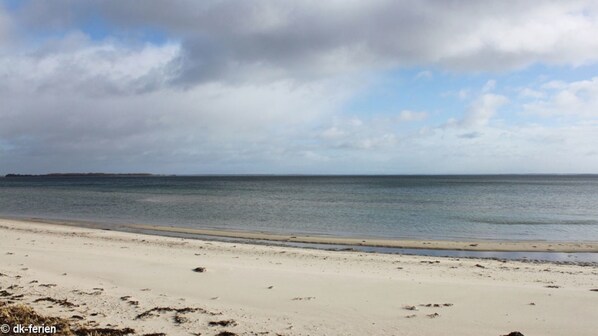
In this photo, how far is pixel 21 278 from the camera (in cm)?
1058

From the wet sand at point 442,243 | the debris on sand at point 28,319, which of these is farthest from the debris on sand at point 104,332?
the wet sand at point 442,243

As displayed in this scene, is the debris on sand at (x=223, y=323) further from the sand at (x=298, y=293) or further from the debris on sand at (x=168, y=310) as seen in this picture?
the debris on sand at (x=168, y=310)

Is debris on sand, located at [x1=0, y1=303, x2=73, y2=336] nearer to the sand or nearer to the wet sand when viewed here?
the sand

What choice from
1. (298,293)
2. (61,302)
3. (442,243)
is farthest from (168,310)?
(442,243)

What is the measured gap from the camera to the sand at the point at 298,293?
24.9 ft

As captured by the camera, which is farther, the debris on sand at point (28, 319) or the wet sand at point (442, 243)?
the wet sand at point (442, 243)

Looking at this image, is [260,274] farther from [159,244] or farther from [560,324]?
[159,244]

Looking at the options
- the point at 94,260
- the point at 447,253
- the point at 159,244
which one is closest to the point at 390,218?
the point at 447,253

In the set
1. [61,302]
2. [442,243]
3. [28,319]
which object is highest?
[28,319]

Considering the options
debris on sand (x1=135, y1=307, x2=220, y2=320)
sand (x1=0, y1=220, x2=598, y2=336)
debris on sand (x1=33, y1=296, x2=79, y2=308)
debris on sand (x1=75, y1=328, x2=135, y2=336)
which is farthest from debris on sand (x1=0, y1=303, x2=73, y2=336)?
debris on sand (x1=135, y1=307, x2=220, y2=320)

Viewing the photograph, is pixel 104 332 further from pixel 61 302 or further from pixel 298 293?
pixel 298 293

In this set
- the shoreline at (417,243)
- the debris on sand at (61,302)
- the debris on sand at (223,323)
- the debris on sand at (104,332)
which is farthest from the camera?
the shoreline at (417,243)

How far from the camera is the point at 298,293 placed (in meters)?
9.63

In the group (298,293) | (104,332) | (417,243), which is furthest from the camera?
(417,243)
